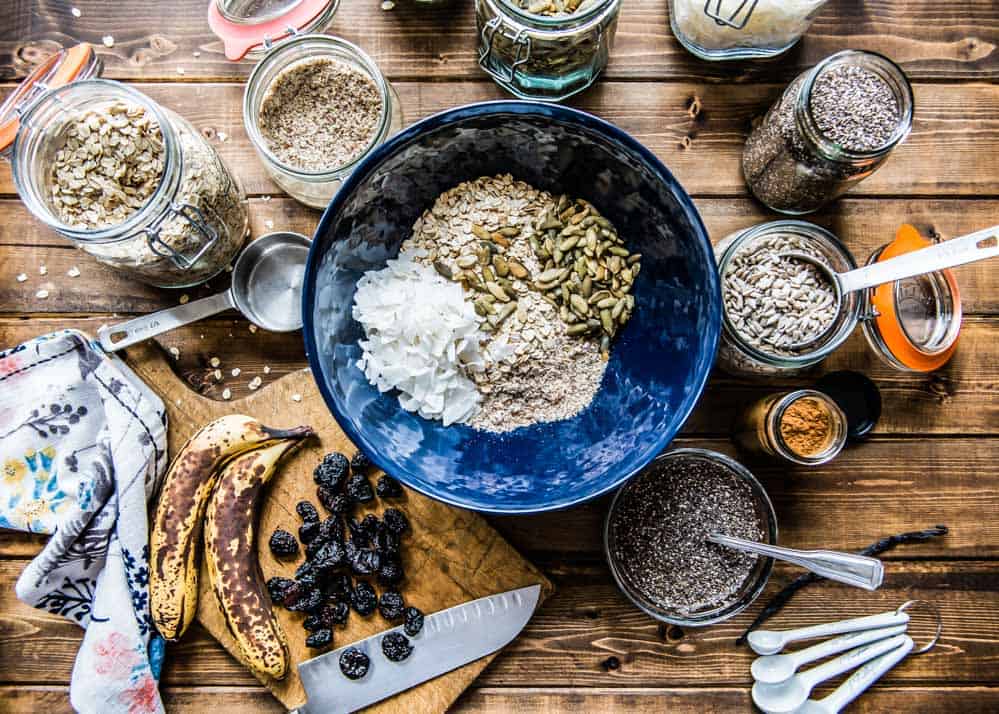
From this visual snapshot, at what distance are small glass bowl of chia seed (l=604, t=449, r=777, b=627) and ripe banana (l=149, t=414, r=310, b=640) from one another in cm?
74

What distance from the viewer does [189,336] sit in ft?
4.88

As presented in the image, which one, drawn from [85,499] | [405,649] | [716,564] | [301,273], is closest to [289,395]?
[301,273]

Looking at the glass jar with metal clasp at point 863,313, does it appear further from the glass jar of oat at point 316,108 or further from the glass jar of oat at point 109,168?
the glass jar of oat at point 109,168

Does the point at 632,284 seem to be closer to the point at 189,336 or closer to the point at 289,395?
the point at 289,395

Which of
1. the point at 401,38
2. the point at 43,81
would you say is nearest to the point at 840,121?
the point at 401,38

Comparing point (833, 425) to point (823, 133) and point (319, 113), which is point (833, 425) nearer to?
point (823, 133)

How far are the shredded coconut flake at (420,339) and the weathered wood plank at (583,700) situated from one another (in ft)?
2.10

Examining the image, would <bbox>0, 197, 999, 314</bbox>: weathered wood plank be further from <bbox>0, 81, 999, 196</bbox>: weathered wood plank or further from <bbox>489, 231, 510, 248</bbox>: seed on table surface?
<bbox>489, 231, 510, 248</bbox>: seed on table surface

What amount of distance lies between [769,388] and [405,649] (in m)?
0.93

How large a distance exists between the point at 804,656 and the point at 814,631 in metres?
0.05

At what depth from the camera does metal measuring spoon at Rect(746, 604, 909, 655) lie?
1.44 metres

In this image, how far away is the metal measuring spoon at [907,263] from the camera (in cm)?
111

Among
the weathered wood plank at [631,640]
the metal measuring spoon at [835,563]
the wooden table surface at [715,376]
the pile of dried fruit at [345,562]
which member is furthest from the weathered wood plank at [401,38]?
the weathered wood plank at [631,640]

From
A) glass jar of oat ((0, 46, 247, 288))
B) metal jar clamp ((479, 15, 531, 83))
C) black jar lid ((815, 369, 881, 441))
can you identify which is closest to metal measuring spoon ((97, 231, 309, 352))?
glass jar of oat ((0, 46, 247, 288))
